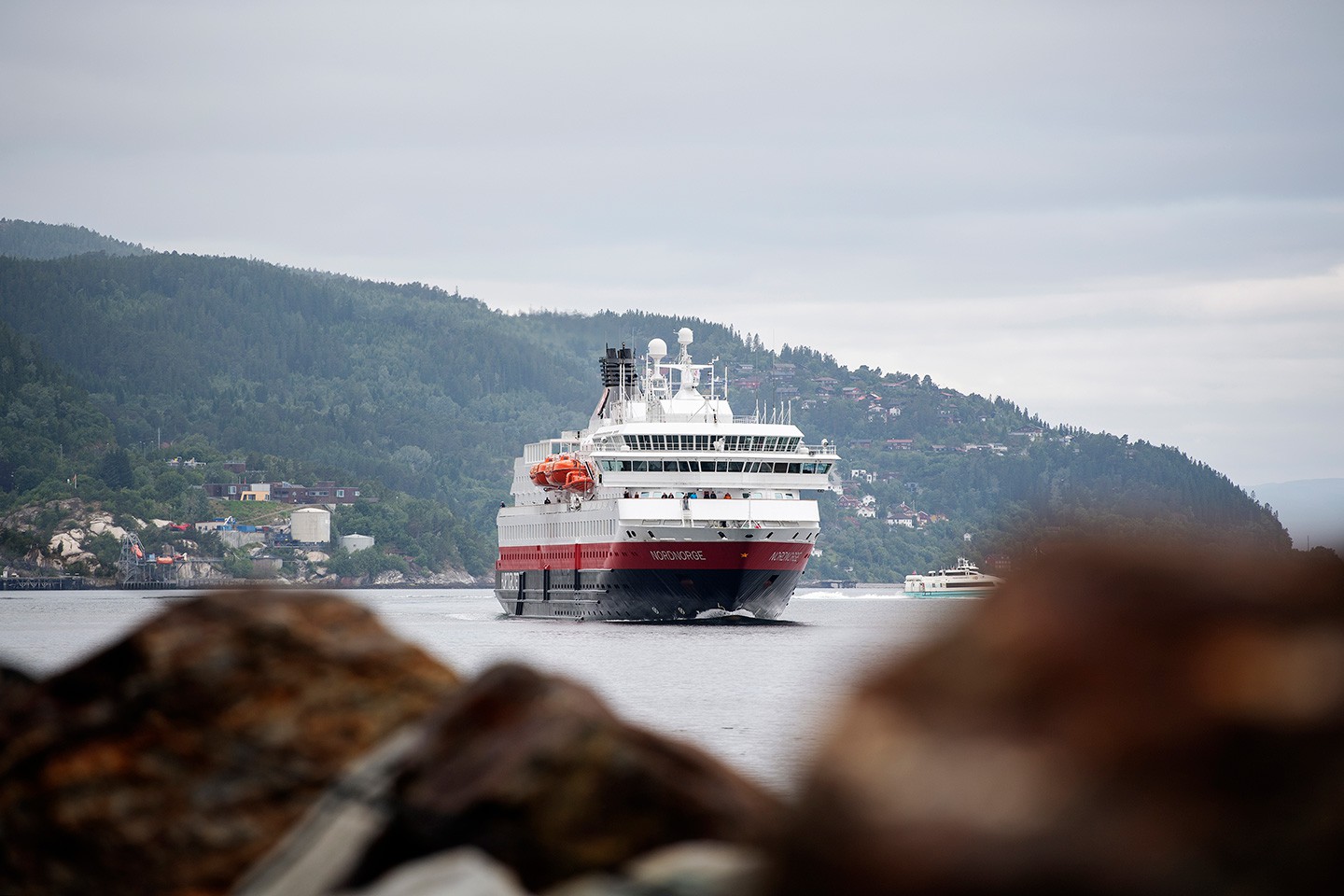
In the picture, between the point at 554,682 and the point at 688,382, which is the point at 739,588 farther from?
the point at 554,682

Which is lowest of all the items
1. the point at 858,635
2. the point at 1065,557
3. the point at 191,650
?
the point at 858,635

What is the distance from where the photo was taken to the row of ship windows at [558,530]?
72.4 m

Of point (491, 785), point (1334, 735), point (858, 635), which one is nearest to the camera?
point (1334, 735)

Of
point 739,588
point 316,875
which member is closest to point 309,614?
point 316,875

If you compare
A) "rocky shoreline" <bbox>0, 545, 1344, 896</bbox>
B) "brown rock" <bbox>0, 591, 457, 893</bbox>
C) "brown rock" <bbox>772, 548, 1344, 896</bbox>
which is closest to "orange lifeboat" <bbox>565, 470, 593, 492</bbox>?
"rocky shoreline" <bbox>0, 545, 1344, 896</bbox>

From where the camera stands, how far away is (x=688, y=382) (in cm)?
8212

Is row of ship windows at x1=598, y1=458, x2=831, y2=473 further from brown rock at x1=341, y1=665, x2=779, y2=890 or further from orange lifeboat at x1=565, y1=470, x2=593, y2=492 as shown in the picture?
brown rock at x1=341, y1=665, x2=779, y2=890

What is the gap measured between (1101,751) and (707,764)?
377 centimetres

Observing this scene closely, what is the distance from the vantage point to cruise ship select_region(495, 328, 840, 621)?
68.8 m

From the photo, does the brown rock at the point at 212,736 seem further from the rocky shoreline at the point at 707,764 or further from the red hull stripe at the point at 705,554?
the red hull stripe at the point at 705,554

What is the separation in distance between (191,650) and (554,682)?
2461 millimetres

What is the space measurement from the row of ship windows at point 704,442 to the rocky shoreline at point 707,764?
201ft

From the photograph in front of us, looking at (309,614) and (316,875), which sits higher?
(309,614)

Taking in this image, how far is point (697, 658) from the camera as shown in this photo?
171ft
